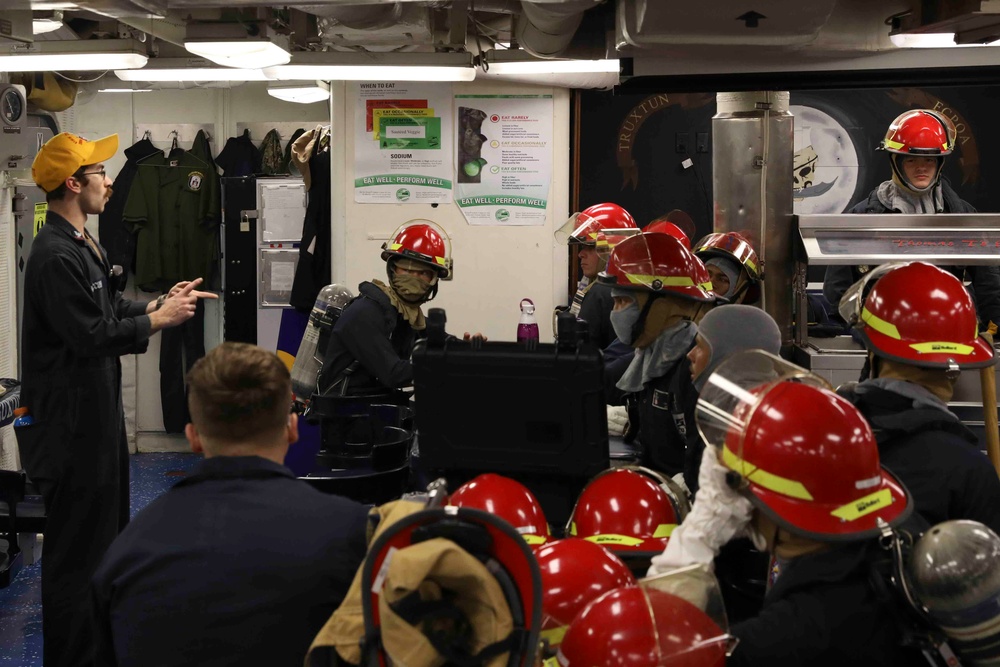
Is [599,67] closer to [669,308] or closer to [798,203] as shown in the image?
[798,203]

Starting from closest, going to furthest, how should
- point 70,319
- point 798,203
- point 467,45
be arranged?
point 70,319, point 467,45, point 798,203

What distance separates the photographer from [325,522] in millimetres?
1831

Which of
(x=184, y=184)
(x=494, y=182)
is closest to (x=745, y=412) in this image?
(x=494, y=182)

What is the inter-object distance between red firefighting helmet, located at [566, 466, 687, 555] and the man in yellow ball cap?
7.34 ft

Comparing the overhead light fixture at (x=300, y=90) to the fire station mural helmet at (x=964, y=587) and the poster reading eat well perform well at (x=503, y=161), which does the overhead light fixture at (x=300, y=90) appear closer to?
the poster reading eat well perform well at (x=503, y=161)

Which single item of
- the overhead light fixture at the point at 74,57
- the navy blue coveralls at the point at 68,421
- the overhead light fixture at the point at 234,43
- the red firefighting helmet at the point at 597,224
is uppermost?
the overhead light fixture at the point at 74,57

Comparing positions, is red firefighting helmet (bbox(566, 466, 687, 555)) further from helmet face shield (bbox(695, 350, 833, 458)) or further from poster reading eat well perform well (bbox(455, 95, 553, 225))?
poster reading eat well perform well (bbox(455, 95, 553, 225))

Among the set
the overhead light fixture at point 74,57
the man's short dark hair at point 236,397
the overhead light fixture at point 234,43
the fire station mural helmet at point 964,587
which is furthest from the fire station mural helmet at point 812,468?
the overhead light fixture at point 74,57

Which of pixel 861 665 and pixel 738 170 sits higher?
pixel 738 170

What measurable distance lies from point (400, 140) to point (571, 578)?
206 inches

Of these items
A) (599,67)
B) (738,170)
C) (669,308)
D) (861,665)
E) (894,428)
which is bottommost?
(861,665)

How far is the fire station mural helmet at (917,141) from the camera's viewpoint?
4.80 m

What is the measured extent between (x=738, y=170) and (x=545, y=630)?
3.28 metres

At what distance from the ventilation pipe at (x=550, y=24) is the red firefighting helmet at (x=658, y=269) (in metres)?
0.84
